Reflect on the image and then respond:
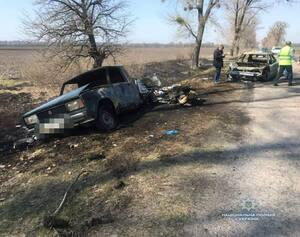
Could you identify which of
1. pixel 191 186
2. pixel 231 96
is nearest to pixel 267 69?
pixel 231 96

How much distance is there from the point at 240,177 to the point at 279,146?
70.8 inches

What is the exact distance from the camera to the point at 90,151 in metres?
7.31

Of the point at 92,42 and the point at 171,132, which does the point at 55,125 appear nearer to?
the point at 171,132

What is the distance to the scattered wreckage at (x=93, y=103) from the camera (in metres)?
7.93

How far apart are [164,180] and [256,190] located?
1.34 m

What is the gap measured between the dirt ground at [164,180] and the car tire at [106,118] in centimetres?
24

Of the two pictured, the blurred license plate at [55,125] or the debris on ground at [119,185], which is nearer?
the debris on ground at [119,185]

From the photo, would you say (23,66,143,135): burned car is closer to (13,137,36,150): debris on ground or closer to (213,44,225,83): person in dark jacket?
(13,137,36,150): debris on ground

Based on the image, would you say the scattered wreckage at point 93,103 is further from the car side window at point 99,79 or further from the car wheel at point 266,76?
the car wheel at point 266,76

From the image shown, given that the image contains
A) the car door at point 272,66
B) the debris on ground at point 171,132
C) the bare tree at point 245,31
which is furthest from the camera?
the bare tree at point 245,31

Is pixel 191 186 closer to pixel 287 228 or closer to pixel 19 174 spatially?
pixel 287 228

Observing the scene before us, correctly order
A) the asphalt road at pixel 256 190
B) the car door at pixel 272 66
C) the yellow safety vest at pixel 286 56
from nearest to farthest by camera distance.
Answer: the asphalt road at pixel 256 190 < the yellow safety vest at pixel 286 56 < the car door at pixel 272 66

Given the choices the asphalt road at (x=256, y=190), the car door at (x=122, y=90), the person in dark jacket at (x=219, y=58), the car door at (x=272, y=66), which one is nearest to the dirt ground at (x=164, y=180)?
the asphalt road at (x=256, y=190)

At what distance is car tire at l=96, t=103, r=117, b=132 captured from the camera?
27.7ft
